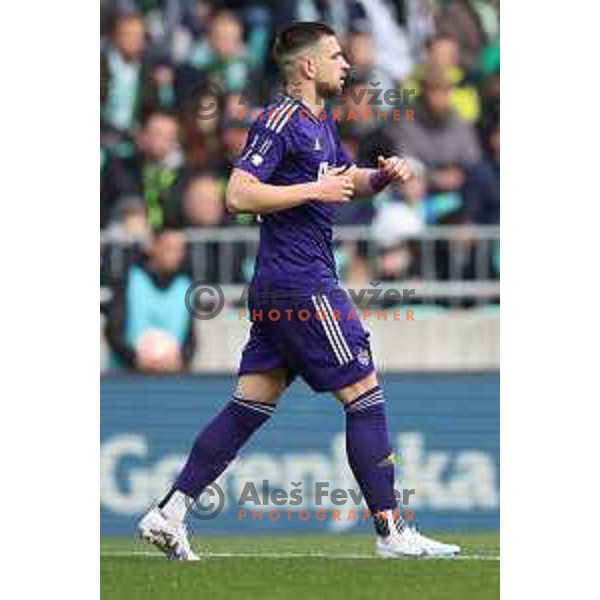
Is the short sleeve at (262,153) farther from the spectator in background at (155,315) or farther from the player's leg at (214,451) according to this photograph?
the spectator in background at (155,315)

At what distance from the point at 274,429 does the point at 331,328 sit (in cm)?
567

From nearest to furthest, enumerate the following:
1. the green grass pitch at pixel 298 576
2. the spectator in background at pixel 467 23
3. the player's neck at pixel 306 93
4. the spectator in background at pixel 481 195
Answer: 1. the green grass pitch at pixel 298 576
2. the player's neck at pixel 306 93
3. the spectator in background at pixel 481 195
4. the spectator in background at pixel 467 23

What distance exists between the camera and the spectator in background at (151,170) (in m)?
18.5

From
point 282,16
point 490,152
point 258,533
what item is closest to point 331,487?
point 258,533

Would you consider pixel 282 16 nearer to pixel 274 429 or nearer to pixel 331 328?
pixel 274 429

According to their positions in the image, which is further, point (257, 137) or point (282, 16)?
point (282, 16)

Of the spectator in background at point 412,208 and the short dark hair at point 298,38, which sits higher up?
the short dark hair at point 298,38

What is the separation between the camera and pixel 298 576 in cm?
1168

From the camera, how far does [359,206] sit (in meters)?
18.2

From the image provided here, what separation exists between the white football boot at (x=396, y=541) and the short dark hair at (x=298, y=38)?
2.31m

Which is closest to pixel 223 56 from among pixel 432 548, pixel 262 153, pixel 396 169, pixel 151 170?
pixel 151 170

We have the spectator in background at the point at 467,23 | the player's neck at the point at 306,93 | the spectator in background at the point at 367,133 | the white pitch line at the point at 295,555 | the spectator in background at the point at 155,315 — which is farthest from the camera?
the spectator in background at the point at 467,23

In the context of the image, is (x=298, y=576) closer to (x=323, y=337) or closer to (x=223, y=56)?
(x=323, y=337)

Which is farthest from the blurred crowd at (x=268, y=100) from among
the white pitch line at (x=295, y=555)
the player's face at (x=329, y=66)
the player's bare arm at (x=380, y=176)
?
the player's face at (x=329, y=66)
